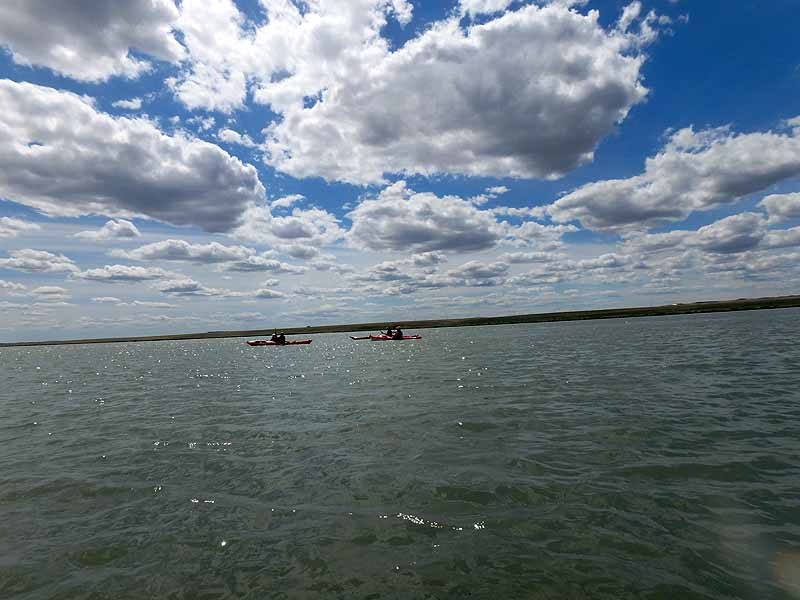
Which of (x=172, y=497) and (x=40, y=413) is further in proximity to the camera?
(x=40, y=413)

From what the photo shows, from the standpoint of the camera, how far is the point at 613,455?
471 inches

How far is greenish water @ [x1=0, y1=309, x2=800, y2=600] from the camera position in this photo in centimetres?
681

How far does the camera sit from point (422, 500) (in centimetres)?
969

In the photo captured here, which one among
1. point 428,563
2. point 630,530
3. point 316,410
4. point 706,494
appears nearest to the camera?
point 428,563

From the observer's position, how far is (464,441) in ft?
46.3

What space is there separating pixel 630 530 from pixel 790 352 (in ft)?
115

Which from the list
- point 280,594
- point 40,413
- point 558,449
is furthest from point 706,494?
point 40,413

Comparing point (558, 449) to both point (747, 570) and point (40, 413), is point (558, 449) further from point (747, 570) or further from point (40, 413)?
point (40, 413)

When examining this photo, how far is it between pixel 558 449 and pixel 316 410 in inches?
473

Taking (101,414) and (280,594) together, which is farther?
(101,414)

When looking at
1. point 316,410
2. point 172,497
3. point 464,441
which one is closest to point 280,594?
point 172,497

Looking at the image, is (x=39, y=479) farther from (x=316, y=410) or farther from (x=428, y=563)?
(x=428, y=563)

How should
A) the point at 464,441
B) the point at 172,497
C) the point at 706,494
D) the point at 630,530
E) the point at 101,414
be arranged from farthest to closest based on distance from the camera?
the point at 101,414 < the point at 464,441 < the point at 172,497 < the point at 706,494 < the point at 630,530

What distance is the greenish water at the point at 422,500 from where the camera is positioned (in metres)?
6.81
